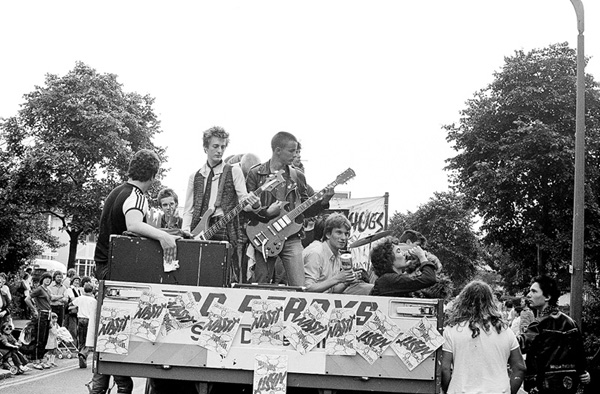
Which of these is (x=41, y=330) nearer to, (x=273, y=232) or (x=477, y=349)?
(x=273, y=232)

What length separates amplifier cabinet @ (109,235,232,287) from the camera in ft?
17.8

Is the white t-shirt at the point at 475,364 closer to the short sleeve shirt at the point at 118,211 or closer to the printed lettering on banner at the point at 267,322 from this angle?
the printed lettering on banner at the point at 267,322

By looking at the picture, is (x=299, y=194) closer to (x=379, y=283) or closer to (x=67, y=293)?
(x=379, y=283)

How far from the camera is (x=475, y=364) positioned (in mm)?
5254

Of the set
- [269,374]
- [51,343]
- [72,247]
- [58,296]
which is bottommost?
[51,343]

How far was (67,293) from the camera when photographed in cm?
1988

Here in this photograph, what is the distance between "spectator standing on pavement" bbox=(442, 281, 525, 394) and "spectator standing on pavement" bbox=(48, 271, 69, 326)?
51.2 feet

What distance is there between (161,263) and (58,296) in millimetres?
14990

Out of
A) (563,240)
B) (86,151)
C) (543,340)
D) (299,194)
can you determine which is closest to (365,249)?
(299,194)

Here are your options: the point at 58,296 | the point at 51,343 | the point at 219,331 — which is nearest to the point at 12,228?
the point at 58,296

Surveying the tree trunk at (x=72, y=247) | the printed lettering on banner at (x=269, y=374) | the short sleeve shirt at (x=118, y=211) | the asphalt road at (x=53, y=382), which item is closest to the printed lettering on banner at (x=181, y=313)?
the printed lettering on banner at (x=269, y=374)

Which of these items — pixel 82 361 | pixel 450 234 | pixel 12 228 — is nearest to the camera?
pixel 82 361

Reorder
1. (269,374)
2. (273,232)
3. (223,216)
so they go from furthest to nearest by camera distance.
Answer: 1. (273,232)
2. (223,216)
3. (269,374)

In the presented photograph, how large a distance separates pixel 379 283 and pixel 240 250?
2308mm
